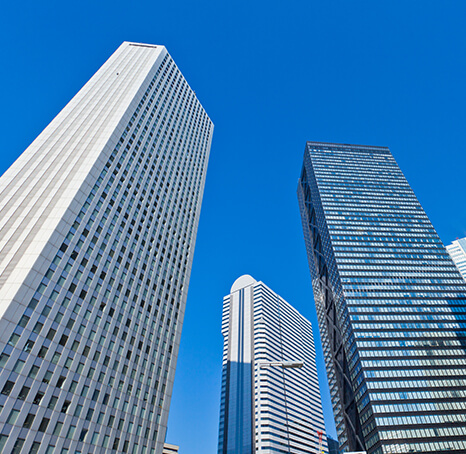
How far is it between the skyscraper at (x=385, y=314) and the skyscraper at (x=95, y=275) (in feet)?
234

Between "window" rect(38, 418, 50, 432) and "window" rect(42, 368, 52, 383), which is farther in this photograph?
"window" rect(42, 368, 52, 383)

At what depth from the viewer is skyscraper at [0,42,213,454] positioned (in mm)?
44188

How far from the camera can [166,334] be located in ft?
230

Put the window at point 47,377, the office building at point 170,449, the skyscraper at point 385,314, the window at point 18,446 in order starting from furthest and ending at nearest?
the office building at point 170,449 < the skyscraper at point 385,314 < the window at point 47,377 < the window at point 18,446

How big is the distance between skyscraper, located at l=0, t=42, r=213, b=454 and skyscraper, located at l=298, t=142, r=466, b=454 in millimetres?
71372

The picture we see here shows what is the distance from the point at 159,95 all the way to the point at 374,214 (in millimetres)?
114135

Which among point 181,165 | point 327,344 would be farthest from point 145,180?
point 327,344

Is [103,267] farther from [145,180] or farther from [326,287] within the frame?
[326,287]

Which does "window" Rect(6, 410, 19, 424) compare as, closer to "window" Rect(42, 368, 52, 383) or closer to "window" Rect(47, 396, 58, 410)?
"window" Rect(47, 396, 58, 410)

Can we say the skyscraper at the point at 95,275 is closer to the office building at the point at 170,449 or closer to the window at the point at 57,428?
the window at the point at 57,428

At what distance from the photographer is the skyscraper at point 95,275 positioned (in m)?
44.2

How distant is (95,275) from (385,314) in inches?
4260

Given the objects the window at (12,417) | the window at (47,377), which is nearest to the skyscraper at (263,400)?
the window at (47,377)

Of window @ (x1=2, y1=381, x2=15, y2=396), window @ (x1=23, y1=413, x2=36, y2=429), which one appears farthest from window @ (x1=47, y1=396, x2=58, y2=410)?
window @ (x1=2, y1=381, x2=15, y2=396)
